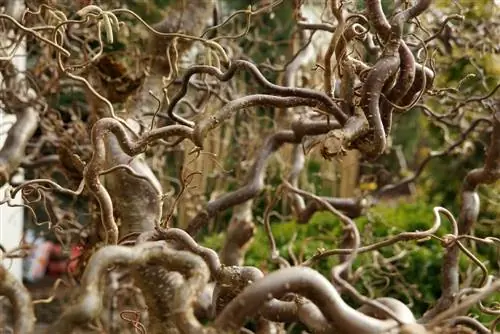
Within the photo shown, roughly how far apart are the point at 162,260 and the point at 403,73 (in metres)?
0.81

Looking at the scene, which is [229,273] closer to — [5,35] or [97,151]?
[97,151]

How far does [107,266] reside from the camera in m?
1.24

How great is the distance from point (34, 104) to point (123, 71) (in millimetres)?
506

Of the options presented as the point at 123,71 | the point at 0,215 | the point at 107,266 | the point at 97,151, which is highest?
the point at 123,71

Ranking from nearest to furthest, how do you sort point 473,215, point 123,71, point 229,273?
point 229,273
point 473,215
point 123,71

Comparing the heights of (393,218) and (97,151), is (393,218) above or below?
below

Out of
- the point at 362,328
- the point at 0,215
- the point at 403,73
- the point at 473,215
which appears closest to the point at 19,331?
the point at 362,328

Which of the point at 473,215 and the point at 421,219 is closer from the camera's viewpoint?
the point at 473,215

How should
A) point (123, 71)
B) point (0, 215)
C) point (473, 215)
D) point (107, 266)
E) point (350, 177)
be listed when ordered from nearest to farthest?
point (107, 266), point (473, 215), point (123, 71), point (0, 215), point (350, 177)

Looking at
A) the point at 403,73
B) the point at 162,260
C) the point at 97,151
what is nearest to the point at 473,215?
the point at 403,73

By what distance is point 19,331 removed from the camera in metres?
1.28

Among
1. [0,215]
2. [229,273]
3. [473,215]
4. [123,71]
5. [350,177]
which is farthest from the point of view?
[350,177]

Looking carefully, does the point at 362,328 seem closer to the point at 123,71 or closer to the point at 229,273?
the point at 229,273

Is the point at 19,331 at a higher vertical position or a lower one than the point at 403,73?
lower
